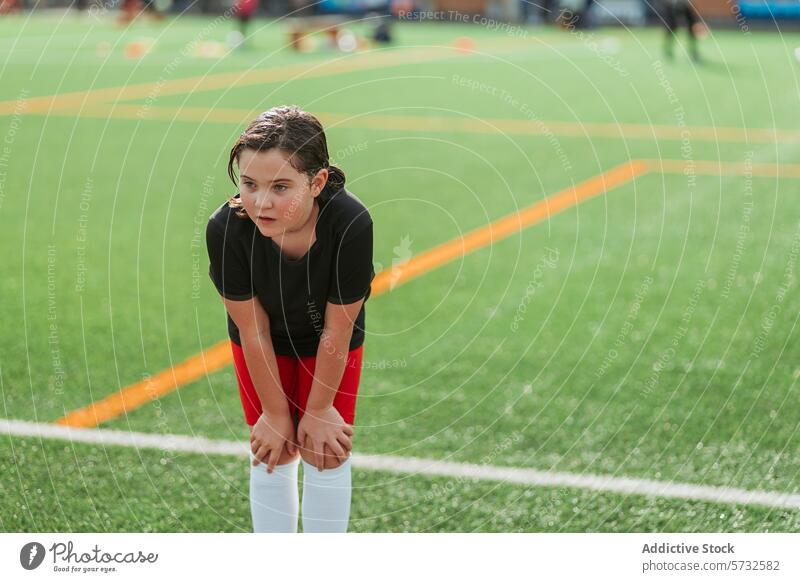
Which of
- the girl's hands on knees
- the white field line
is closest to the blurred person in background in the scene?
the white field line

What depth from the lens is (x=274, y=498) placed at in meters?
2.86

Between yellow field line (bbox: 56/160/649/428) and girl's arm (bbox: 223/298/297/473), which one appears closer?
girl's arm (bbox: 223/298/297/473)

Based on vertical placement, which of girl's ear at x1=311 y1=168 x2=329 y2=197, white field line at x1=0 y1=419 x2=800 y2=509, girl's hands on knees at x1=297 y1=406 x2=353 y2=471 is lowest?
white field line at x1=0 y1=419 x2=800 y2=509

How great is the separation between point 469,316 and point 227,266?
10.4 ft

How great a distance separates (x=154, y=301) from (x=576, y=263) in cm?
243

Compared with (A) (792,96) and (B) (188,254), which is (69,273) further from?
(A) (792,96)

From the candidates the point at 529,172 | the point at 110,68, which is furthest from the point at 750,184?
the point at 110,68

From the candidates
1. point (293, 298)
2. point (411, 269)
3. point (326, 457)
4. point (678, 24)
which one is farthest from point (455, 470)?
point (678, 24)

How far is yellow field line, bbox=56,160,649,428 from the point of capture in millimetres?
4285

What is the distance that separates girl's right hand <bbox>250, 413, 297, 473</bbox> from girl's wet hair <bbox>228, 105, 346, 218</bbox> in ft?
1.76

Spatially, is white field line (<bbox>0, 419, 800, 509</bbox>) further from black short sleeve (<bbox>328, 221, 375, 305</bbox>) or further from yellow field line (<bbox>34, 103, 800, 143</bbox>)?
yellow field line (<bbox>34, 103, 800, 143</bbox>)

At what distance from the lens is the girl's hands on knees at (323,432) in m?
2.68

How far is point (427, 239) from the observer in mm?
7078

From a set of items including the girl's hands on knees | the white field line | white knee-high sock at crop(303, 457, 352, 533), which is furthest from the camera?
the white field line
